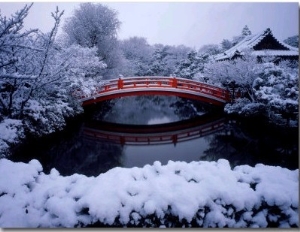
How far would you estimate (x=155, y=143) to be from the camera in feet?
21.4

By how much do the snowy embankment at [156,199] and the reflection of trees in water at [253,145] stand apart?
1901 millimetres

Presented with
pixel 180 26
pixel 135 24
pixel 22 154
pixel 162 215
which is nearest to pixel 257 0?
pixel 180 26

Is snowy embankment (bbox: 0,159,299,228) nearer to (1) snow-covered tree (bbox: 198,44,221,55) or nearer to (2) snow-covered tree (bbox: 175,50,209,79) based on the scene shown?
(1) snow-covered tree (bbox: 198,44,221,55)

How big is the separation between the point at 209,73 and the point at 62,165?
20.6 ft

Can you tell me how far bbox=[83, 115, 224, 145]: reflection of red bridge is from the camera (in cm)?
682

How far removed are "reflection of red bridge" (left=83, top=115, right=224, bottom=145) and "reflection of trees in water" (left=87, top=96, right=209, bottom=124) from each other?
620mm

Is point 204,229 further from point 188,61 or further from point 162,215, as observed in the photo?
point 188,61

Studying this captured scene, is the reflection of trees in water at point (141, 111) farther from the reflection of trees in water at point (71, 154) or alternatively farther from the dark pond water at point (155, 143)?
the reflection of trees in water at point (71, 154)

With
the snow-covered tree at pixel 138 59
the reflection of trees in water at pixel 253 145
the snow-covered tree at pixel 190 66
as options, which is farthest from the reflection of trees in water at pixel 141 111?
the reflection of trees in water at pixel 253 145

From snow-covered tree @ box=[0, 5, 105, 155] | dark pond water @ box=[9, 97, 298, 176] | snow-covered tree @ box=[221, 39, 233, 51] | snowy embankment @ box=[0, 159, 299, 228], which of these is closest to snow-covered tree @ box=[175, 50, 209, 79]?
dark pond water @ box=[9, 97, 298, 176]

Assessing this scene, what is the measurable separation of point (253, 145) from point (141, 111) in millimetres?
5649

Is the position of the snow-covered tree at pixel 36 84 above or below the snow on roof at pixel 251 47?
below

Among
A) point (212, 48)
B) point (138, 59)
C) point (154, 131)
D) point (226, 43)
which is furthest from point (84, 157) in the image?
point (138, 59)

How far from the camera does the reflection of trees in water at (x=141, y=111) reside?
913 centimetres
